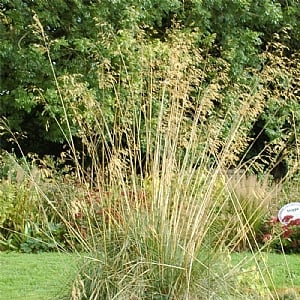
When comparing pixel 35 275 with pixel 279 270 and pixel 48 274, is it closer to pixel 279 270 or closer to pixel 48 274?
pixel 48 274

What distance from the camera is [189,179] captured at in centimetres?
327

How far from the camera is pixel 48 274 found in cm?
480

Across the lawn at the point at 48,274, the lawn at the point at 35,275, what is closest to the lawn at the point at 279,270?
the lawn at the point at 48,274

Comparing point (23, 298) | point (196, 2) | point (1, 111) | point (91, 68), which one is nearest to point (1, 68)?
point (1, 111)

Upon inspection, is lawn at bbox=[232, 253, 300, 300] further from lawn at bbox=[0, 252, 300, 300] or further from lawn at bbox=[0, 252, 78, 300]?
lawn at bbox=[0, 252, 78, 300]

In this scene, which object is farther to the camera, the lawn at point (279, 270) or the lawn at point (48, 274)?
the lawn at point (48, 274)

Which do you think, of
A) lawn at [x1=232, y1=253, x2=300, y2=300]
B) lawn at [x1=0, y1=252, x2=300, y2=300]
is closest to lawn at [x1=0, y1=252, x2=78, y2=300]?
lawn at [x1=0, y1=252, x2=300, y2=300]

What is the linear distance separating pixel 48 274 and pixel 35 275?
0.12 metres

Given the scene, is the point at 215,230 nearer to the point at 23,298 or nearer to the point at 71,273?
the point at 71,273

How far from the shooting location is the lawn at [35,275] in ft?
11.6

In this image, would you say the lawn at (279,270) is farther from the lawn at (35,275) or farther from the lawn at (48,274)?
the lawn at (35,275)

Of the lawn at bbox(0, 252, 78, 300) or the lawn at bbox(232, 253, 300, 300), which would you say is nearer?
the lawn at bbox(232, 253, 300, 300)

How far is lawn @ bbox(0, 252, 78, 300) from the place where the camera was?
139 inches

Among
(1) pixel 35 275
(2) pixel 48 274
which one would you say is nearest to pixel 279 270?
(2) pixel 48 274
